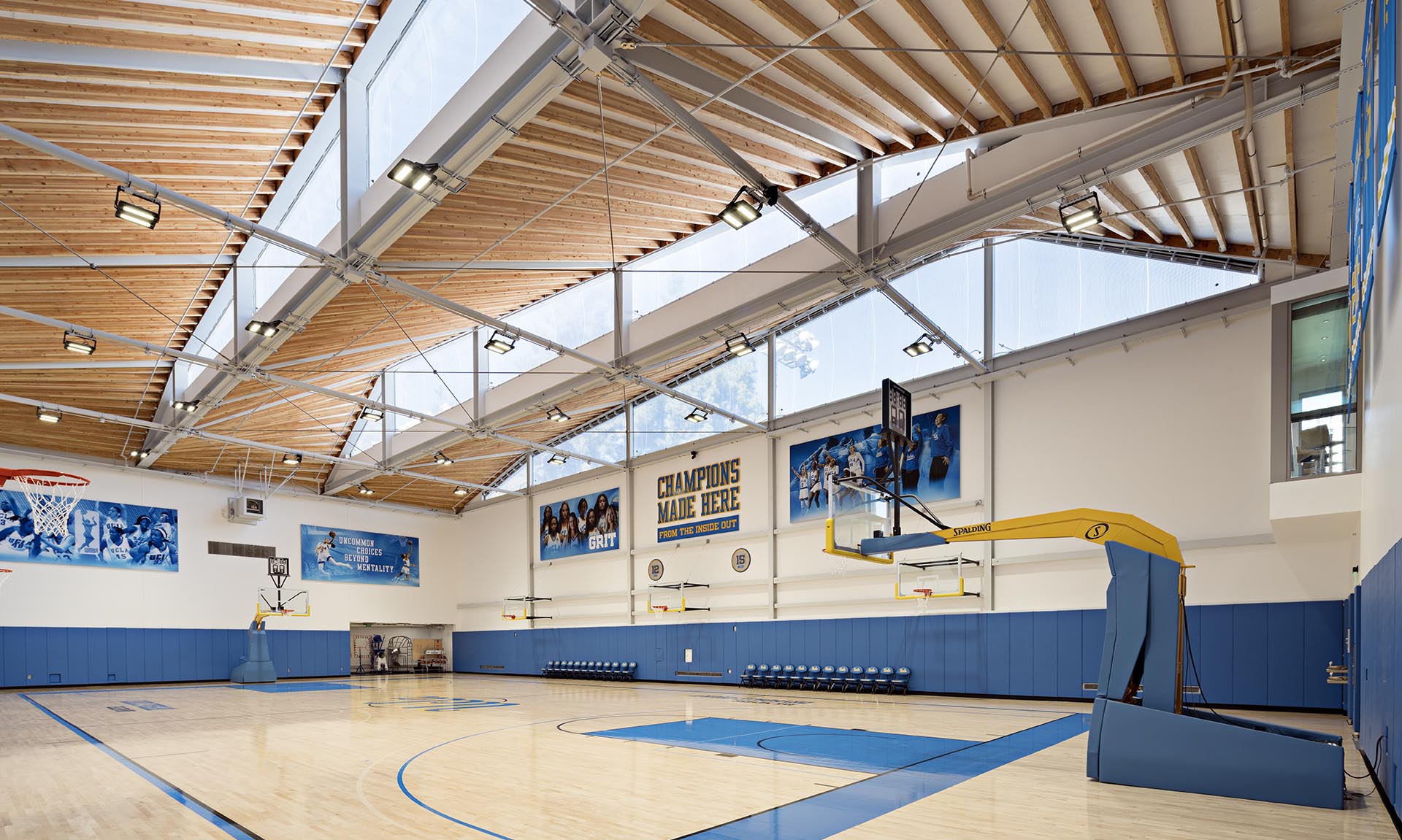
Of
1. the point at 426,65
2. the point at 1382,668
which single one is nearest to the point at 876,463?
the point at 426,65

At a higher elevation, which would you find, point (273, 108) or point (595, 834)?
point (273, 108)

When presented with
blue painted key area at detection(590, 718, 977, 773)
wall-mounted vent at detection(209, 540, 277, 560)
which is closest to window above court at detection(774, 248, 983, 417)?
blue painted key area at detection(590, 718, 977, 773)

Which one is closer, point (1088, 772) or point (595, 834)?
point (595, 834)

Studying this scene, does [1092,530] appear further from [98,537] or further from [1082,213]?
[98,537]

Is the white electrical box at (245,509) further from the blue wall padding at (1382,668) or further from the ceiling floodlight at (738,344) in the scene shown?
the blue wall padding at (1382,668)

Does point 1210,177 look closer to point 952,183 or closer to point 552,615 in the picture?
point 952,183

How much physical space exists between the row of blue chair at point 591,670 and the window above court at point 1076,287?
564 inches

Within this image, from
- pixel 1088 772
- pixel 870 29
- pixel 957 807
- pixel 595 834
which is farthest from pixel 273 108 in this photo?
pixel 1088 772

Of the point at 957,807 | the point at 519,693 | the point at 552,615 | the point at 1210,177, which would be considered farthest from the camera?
the point at 552,615

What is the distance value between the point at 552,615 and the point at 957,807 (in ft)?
76.7

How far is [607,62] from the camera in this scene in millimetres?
9312

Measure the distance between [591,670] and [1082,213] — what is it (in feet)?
66.8

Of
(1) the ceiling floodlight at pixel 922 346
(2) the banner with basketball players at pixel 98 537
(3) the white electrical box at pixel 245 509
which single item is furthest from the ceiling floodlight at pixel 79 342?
(1) the ceiling floodlight at pixel 922 346

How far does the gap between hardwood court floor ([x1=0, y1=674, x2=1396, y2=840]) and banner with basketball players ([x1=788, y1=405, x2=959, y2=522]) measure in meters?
5.45
